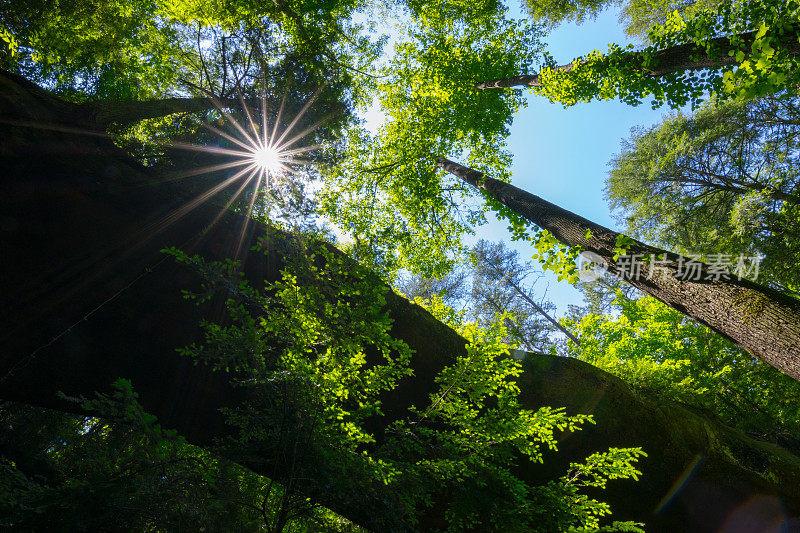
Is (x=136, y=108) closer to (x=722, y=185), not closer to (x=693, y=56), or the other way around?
(x=693, y=56)

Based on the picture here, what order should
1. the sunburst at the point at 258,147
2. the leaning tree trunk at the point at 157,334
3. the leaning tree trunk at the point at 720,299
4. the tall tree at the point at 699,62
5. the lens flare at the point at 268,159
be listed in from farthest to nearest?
the lens flare at the point at 268,159
the sunburst at the point at 258,147
the leaning tree trunk at the point at 157,334
the tall tree at the point at 699,62
the leaning tree trunk at the point at 720,299

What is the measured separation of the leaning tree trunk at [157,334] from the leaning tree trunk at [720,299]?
1.97 meters

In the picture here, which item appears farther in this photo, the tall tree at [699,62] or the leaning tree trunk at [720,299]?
the tall tree at [699,62]

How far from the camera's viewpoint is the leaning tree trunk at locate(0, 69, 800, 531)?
3650 mm

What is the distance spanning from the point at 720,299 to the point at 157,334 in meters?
6.06

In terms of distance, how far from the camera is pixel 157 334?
405 centimetres

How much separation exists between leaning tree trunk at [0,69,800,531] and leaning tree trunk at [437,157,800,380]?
1.97 m

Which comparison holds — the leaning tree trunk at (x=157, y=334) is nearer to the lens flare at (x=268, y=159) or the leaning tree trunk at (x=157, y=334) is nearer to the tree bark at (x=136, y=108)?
the tree bark at (x=136, y=108)

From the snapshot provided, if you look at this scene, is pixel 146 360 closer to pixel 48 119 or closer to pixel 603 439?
pixel 48 119

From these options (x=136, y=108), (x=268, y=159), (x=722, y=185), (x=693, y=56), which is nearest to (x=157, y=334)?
(x=136, y=108)

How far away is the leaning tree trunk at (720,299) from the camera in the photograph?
99.8 inches

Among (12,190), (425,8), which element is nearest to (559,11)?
(425,8)

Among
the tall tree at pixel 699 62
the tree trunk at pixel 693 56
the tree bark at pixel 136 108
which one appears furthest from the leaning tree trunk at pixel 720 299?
the tree bark at pixel 136 108

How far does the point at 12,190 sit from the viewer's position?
3.54m
